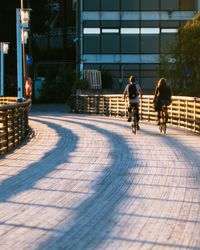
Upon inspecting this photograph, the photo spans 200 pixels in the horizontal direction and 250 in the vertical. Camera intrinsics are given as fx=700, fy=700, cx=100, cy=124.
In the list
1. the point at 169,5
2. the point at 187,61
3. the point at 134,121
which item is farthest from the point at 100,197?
the point at 169,5

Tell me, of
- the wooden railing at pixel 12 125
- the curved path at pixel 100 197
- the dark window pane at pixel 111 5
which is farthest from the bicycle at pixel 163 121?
the dark window pane at pixel 111 5

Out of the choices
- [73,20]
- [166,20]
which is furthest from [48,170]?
[73,20]

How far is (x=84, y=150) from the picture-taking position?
52.0ft

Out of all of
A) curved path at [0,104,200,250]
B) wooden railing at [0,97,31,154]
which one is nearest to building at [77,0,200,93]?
wooden railing at [0,97,31,154]

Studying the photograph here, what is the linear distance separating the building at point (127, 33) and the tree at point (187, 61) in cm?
1640

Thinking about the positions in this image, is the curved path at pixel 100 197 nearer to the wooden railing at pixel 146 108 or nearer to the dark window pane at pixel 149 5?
the wooden railing at pixel 146 108

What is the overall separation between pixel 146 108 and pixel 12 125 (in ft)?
44.6

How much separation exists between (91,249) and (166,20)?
48776mm

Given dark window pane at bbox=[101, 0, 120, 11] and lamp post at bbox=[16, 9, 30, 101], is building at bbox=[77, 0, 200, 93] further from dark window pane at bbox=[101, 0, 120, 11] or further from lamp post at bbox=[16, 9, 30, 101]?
lamp post at bbox=[16, 9, 30, 101]

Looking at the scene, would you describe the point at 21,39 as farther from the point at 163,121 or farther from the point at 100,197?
the point at 100,197

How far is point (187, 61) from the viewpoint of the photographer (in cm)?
3681

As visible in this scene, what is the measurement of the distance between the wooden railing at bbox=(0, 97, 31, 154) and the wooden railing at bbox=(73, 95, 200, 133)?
594cm

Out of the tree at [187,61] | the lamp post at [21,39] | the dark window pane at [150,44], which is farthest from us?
the dark window pane at [150,44]

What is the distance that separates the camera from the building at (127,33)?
5431cm
